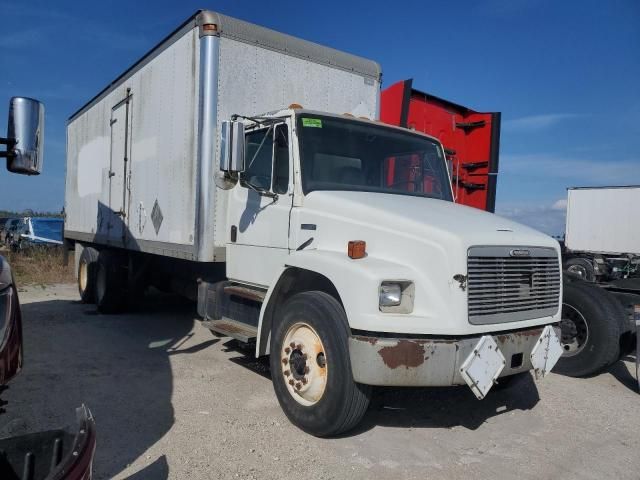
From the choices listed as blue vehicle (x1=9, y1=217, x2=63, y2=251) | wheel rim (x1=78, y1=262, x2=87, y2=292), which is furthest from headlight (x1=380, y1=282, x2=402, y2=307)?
blue vehicle (x1=9, y1=217, x2=63, y2=251)

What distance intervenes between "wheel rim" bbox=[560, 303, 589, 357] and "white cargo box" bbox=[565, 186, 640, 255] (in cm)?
1387

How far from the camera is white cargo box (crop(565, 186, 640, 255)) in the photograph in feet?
59.2

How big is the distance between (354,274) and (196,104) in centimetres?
312

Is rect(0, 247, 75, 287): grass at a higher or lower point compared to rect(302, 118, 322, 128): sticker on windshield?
lower

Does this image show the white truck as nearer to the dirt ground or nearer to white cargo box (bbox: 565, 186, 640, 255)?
the dirt ground

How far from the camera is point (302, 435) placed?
4105 mm

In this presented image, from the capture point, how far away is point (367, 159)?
16.9ft

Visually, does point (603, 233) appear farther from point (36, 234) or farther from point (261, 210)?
point (36, 234)

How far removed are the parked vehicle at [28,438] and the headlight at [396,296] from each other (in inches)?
77.8

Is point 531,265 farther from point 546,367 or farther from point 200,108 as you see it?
point 200,108

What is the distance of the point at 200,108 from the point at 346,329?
3.16m

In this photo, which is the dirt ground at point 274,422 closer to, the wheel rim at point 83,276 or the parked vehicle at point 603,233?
the wheel rim at point 83,276

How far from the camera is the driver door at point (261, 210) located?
4.91 metres

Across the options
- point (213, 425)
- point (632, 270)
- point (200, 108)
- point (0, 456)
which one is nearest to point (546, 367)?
point (213, 425)
